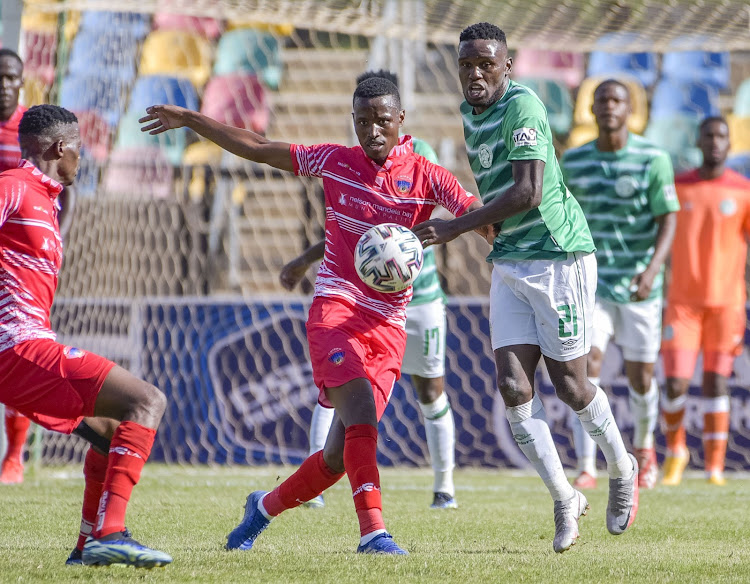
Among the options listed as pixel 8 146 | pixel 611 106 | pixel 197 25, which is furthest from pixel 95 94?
pixel 611 106

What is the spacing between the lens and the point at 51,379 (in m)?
4.05

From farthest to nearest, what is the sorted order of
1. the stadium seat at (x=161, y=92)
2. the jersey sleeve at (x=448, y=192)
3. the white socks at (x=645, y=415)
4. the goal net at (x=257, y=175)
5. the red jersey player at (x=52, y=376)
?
1. the stadium seat at (x=161, y=92)
2. the goal net at (x=257, y=175)
3. the white socks at (x=645, y=415)
4. the jersey sleeve at (x=448, y=192)
5. the red jersey player at (x=52, y=376)

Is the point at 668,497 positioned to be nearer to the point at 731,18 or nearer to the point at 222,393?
the point at 222,393

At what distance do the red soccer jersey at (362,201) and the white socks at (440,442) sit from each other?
190 cm

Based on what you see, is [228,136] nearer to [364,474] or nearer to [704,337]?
[364,474]

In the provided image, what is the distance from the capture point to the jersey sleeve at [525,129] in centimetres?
446

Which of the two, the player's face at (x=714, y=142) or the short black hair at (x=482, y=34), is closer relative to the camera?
the short black hair at (x=482, y=34)

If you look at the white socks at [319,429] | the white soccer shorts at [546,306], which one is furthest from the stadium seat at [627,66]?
the white soccer shorts at [546,306]

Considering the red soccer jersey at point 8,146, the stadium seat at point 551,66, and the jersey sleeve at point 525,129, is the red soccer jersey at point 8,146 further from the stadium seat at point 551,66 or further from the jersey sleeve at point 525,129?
the stadium seat at point 551,66

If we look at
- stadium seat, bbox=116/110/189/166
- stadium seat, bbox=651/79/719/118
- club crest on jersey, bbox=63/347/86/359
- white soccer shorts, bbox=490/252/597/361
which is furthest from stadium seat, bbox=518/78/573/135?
club crest on jersey, bbox=63/347/86/359

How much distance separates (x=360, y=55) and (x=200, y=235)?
13.5 ft

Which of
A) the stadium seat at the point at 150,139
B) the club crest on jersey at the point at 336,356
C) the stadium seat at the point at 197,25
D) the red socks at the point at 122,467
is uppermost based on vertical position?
the stadium seat at the point at 197,25

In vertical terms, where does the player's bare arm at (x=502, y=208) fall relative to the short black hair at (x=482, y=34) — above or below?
below

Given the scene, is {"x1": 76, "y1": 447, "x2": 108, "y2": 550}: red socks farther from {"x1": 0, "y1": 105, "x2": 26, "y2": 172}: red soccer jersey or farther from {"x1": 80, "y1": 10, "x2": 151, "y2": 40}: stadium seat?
{"x1": 80, "y1": 10, "x2": 151, "y2": 40}: stadium seat
